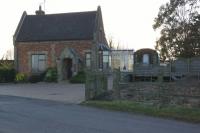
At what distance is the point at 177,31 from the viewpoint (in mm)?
55219

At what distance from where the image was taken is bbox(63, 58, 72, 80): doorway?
47.9 metres

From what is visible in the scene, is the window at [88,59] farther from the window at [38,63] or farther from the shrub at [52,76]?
the window at [38,63]

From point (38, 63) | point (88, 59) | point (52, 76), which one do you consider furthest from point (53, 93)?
point (38, 63)

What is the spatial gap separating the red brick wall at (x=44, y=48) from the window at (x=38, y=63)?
0.53 meters

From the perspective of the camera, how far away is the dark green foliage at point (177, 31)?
52750mm

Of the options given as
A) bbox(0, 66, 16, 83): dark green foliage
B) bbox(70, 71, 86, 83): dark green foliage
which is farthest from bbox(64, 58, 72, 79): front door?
bbox(0, 66, 16, 83): dark green foliage

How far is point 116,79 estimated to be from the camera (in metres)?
23.4

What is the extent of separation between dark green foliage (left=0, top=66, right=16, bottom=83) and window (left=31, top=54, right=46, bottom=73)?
7.80 ft

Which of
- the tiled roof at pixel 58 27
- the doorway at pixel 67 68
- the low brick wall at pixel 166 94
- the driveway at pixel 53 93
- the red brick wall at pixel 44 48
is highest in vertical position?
the tiled roof at pixel 58 27

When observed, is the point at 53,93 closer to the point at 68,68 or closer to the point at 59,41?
the point at 68,68

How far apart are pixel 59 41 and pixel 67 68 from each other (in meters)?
3.14

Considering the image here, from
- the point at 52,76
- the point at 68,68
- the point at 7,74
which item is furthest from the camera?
the point at 7,74

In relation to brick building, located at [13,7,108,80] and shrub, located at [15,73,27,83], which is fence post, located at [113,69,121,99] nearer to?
brick building, located at [13,7,108,80]

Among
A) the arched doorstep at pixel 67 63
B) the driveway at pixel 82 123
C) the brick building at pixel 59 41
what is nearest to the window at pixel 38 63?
the brick building at pixel 59 41
